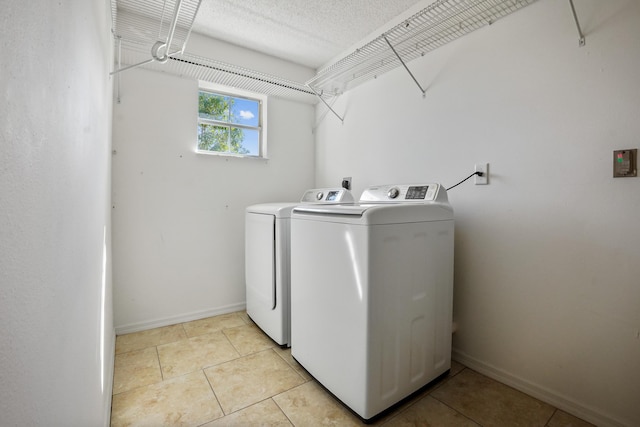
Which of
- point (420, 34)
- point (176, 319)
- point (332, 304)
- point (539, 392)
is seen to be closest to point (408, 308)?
point (332, 304)

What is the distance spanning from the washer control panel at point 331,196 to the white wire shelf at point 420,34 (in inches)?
42.1

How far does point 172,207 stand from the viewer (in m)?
2.60

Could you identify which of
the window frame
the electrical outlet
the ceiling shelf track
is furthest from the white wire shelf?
the ceiling shelf track

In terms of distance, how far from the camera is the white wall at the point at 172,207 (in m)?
2.39

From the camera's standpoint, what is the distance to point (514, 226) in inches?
67.7

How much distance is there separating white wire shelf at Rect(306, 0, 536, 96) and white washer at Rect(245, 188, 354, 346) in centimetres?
113

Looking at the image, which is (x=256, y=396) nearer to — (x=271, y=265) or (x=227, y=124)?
(x=271, y=265)

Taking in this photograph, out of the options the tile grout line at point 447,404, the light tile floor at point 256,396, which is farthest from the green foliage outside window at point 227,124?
the tile grout line at point 447,404

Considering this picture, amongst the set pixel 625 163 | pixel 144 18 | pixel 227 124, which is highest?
pixel 144 18

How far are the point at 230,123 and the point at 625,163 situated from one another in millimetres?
2999

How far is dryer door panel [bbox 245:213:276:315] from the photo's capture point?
2.22m

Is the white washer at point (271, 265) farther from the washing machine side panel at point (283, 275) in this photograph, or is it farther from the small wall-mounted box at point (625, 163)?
the small wall-mounted box at point (625, 163)

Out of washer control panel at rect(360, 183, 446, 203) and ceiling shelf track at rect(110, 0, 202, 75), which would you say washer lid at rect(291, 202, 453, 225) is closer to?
washer control panel at rect(360, 183, 446, 203)

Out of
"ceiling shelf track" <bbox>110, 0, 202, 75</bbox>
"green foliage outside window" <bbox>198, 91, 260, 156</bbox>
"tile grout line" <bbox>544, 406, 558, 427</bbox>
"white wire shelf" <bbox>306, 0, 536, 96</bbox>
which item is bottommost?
"tile grout line" <bbox>544, 406, 558, 427</bbox>
